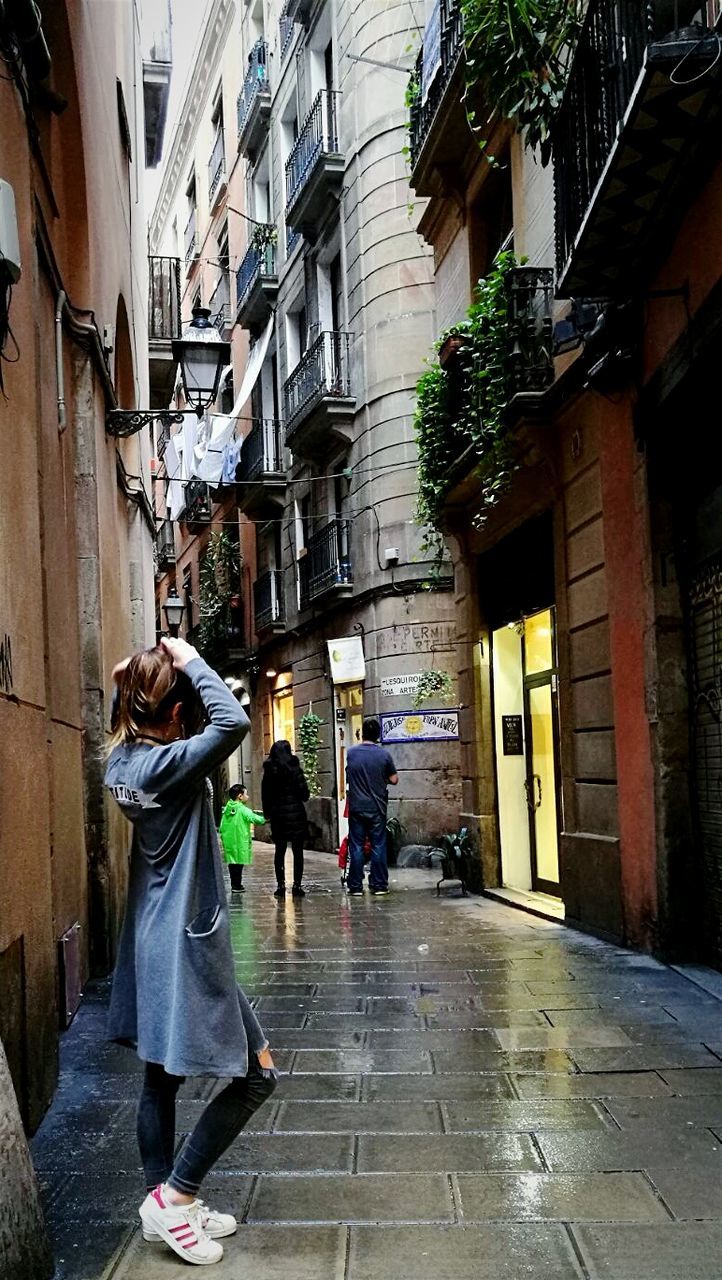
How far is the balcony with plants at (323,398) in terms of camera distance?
69.4ft

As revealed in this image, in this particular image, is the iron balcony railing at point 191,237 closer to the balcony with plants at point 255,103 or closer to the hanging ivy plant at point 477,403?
the balcony with plants at point 255,103

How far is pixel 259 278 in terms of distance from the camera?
26.3 meters

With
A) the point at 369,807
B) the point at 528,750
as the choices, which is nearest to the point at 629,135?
the point at 528,750

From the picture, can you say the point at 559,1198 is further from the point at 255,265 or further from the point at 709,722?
the point at 255,265

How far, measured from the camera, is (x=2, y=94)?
500 cm

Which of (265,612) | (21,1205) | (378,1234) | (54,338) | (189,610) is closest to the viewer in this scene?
(21,1205)

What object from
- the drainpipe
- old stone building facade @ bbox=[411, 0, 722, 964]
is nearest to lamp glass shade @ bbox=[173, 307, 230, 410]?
old stone building facade @ bbox=[411, 0, 722, 964]

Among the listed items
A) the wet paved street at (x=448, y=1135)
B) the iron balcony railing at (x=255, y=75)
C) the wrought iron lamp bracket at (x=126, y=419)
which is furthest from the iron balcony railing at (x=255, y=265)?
the wet paved street at (x=448, y=1135)

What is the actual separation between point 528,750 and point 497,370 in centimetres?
411

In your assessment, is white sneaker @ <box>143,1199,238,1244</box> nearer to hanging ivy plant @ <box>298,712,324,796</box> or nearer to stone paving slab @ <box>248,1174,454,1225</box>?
stone paving slab @ <box>248,1174,454,1225</box>

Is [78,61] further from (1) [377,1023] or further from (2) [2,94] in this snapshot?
(1) [377,1023]

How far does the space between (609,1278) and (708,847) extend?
4934mm

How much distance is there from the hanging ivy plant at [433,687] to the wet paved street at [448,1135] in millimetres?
10842

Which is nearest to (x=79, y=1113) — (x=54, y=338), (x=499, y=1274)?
(x=499, y=1274)
